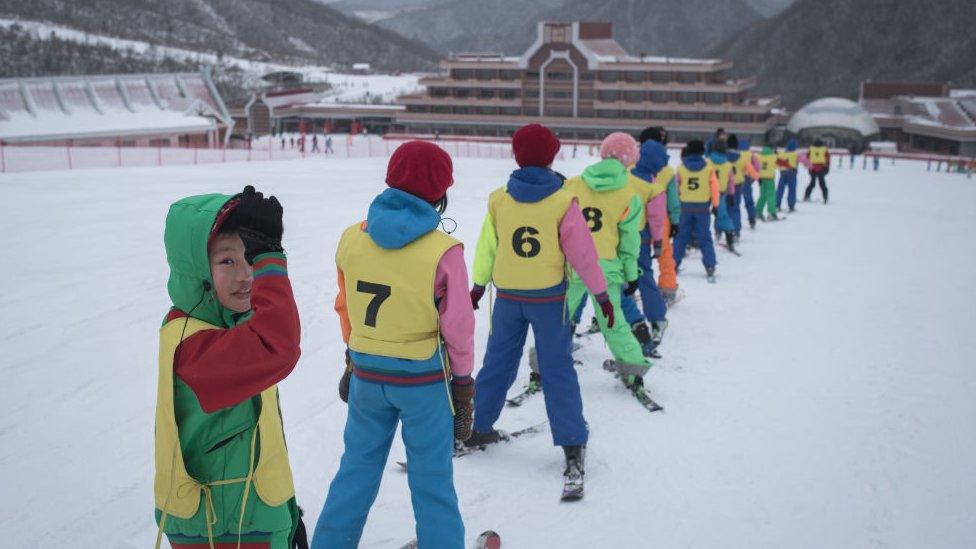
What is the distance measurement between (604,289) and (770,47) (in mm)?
183798

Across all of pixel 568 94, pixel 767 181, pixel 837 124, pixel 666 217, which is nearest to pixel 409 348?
pixel 666 217

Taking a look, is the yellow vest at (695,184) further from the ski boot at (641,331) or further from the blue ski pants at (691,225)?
the ski boot at (641,331)

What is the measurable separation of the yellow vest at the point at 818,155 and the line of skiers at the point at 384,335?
14.9 meters

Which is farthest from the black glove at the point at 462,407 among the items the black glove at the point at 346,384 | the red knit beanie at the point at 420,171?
the red knit beanie at the point at 420,171

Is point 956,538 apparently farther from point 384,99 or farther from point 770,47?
point 770,47

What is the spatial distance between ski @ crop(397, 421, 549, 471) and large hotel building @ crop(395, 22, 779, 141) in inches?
2347

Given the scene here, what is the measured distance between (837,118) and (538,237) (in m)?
75.2

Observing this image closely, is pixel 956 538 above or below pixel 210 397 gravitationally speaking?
below

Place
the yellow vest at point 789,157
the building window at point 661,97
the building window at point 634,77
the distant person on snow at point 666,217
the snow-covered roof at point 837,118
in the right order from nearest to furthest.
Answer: the distant person on snow at point 666,217 < the yellow vest at point 789,157 < the building window at point 661,97 < the building window at point 634,77 < the snow-covered roof at point 837,118

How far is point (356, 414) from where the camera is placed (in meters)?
3.27

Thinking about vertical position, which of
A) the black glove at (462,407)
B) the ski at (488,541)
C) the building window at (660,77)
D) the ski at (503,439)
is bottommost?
the ski at (503,439)

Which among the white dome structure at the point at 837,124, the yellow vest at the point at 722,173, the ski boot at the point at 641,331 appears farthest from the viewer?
the white dome structure at the point at 837,124

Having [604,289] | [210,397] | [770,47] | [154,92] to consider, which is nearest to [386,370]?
[210,397]

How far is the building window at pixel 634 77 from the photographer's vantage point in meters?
64.6
